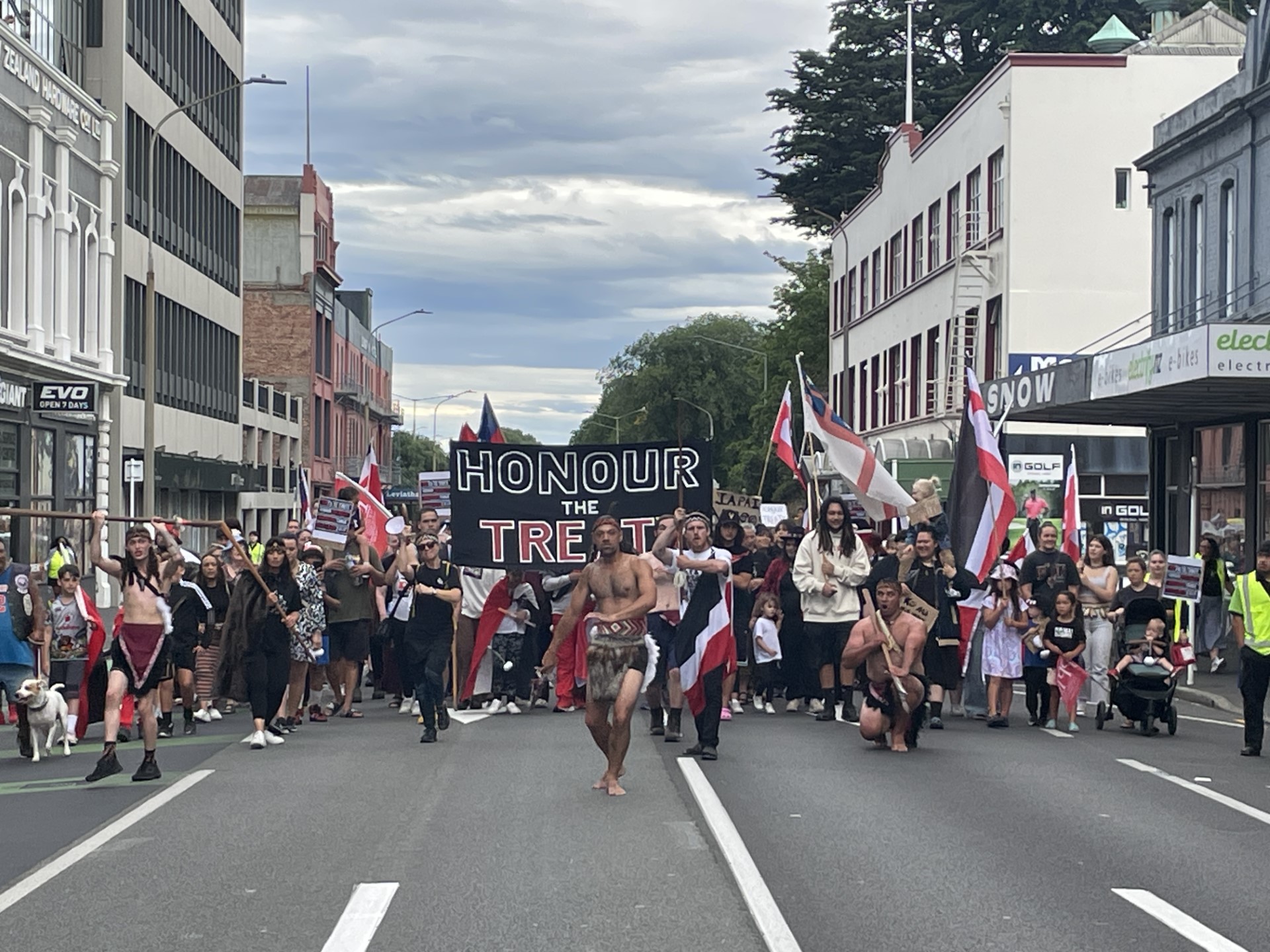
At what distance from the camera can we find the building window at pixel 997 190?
41531mm

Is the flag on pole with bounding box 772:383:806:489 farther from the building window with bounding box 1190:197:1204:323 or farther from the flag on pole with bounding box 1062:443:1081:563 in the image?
the building window with bounding box 1190:197:1204:323

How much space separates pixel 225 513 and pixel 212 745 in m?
40.0

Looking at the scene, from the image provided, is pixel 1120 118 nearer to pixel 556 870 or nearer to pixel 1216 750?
pixel 1216 750

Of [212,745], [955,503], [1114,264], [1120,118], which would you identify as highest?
[1120,118]

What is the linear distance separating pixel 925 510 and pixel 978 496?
1.10 m

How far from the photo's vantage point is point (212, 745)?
15.1 m

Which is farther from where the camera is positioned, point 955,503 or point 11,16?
point 11,16

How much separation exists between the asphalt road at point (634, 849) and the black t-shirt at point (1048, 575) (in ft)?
7.00

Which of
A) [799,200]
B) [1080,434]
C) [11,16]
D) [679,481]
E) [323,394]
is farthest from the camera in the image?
[323,394]

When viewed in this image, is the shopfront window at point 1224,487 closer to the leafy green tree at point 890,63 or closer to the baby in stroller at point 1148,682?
the baby in stroller at point 1148,682

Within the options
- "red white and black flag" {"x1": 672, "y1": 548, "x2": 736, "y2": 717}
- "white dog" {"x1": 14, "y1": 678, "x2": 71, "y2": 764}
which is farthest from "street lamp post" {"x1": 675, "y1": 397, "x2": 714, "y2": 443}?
"red white and black flag" {"x1": 672, "y1": 548, "x2": 736, "y2": 717}

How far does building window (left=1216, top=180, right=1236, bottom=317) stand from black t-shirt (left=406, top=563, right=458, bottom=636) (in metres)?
16.0

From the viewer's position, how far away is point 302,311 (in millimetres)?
76250

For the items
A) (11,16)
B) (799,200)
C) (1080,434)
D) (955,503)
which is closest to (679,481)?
(955,503)
